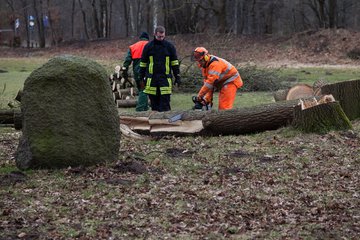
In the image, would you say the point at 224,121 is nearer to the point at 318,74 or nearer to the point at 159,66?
the point at 159,66

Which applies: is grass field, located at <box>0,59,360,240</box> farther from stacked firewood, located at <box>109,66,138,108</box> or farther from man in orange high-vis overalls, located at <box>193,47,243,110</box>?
stacked firewood, located at <box>109,66,138,108</box>

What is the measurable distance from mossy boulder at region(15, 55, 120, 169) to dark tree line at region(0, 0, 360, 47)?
101 feet

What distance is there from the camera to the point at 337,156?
352 inches

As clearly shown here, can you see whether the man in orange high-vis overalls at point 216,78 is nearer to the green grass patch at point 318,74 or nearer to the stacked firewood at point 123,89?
the stacked firewood at point 123,89

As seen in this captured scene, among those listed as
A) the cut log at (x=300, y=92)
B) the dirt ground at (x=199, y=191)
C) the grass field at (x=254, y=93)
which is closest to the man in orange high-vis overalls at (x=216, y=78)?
the dirt ground at (x=199, y=191)

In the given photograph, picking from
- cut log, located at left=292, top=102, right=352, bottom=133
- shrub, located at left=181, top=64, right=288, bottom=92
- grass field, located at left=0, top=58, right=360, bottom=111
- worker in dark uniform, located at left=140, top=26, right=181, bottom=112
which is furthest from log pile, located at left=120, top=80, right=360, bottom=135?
shrub, located at left=181, top=64, right=288, bottom=92

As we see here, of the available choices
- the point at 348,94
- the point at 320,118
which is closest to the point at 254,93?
the point at 348,94

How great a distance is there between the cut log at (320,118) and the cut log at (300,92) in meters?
3.40

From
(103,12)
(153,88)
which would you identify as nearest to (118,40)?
(103,12)

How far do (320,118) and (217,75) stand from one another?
2.54 metres

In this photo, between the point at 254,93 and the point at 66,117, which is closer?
the point at 66,117

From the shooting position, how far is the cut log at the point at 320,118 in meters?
10.4

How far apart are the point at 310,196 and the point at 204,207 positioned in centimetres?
123

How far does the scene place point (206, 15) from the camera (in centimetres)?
4503
